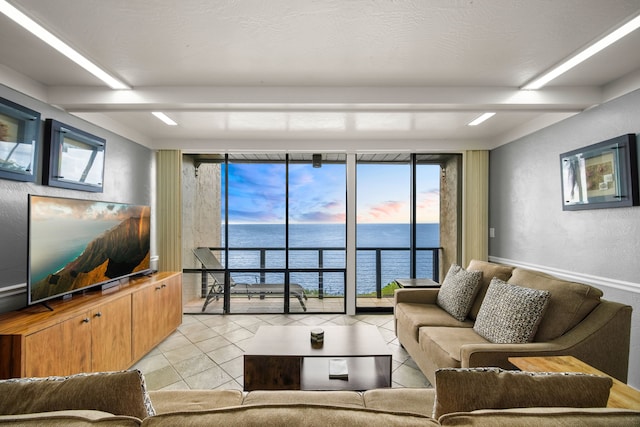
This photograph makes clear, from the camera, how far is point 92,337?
2330 millimetres

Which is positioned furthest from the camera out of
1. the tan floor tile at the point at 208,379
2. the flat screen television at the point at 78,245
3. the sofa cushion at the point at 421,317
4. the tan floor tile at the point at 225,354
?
the tan floor tile at the point at 225,354

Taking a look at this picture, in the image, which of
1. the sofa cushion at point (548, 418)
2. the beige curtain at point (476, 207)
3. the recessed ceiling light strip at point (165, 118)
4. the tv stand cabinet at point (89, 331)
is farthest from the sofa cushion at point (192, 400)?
the beige curtain at point (476, 207)

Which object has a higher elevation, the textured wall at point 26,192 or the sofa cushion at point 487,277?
the textured wall at point 26,192

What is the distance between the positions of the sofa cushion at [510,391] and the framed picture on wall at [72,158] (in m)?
3.19

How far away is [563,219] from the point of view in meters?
3.06

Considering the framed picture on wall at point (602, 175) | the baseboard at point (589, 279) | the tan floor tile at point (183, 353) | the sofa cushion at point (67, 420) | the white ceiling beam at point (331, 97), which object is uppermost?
the white ceiling beam at point (331, 97)

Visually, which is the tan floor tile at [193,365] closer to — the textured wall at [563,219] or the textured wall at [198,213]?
the textured wall at [198,213]

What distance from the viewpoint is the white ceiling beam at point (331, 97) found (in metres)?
2.63

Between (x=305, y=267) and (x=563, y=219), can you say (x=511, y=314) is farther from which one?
(x=305, y=267)

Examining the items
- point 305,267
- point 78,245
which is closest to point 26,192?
point 78,245

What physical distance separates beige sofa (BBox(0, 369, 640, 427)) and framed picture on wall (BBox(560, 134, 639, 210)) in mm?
2227

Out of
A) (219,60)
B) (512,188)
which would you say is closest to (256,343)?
(219,60)

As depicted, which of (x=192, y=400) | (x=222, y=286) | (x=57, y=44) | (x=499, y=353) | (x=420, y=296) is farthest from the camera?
(x=222, y=286)

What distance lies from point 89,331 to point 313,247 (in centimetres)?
284
